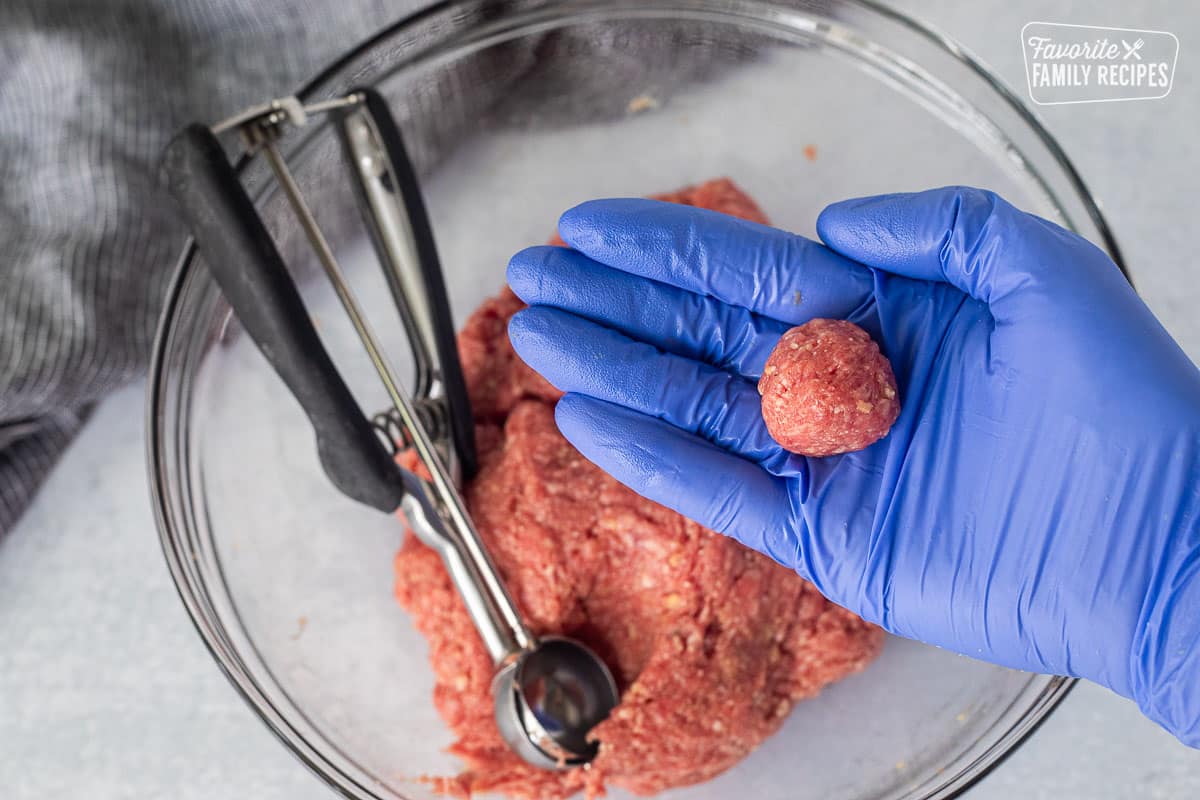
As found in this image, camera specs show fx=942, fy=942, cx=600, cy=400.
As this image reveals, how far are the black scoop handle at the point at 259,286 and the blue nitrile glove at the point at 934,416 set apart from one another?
0.37 meters

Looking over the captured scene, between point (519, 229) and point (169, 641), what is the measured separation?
1.37 meters

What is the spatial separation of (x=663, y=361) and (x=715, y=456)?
21 centimetres

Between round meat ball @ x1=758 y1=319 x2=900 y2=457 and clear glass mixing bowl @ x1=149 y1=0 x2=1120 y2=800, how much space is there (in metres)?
0.73

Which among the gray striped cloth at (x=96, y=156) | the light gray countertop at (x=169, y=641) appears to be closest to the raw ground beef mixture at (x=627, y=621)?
the light gray countertop at (x=169, y=641)

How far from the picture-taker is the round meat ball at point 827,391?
1.56 metres

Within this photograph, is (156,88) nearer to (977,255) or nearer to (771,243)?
(771,243)

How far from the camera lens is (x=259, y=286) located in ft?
5.60

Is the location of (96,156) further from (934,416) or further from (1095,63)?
(1095,63)

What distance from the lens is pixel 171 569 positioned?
200 cm

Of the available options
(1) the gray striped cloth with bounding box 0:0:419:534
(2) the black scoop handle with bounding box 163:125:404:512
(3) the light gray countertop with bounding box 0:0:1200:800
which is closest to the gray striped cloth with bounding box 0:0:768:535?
(1) the gray striped cloth with bounding box 0:0:419:534

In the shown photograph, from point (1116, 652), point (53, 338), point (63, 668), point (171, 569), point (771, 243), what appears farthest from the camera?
point (63, 668)

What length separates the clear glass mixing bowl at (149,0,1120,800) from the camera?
2.06 m

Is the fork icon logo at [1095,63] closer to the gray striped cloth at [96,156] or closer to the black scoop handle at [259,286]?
the gray striped cloth at [96,156]

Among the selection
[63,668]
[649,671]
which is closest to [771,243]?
[649,671]
